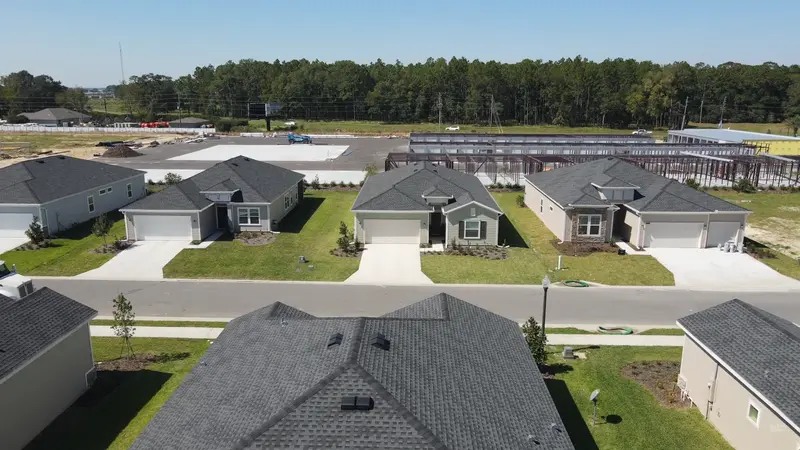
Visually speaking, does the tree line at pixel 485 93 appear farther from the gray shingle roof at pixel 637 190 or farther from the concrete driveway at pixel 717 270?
the concrete driveway at pixel 717 270

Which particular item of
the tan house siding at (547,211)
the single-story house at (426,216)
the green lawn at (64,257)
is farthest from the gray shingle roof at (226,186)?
the tan house siding at (547,211)

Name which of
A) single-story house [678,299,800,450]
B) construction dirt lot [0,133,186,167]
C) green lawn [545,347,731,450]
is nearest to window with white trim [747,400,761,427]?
single-story house [678,299,800,450]

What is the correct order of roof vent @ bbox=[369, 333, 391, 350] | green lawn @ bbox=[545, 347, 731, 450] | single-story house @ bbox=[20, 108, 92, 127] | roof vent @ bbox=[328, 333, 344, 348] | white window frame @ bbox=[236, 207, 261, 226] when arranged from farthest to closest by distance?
single-story house @ bbox=[20, 108, 92, 127]
white window frame @ bbox=[236, 207, 261, 226]
green lawn @ bbox=[545, 347, 731, 450]
roof vent @ bbox=[328, 333, 344, 348]
roof vent @ bbox=[369, 333, 391, 350]

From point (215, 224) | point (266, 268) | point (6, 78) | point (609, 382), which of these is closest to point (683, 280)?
point (609, 382)

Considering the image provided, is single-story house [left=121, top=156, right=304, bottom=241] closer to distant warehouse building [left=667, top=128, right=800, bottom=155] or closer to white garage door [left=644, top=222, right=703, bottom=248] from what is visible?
white garage door [left=644, top=222, right=703, bottom=248]

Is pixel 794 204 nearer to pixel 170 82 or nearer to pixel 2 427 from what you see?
pixel 2 427

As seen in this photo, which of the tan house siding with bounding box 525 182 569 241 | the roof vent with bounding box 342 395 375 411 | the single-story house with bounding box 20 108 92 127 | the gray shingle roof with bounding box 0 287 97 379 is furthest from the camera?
the single-story house with bounding box 20 108 92 127
